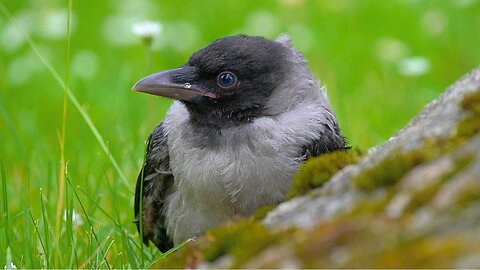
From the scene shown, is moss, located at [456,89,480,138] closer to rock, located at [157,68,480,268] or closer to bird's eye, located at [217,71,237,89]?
rock, located at [157,68,480,268]

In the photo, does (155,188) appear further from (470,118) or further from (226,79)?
(470,118)

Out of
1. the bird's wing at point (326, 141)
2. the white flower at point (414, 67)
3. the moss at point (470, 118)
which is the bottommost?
the moss at point (470, 118)

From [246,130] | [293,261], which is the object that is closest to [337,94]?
[246,130]

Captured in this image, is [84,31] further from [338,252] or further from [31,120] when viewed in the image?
[338,252]

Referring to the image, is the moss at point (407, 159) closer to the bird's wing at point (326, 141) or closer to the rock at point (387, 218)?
the rock at point (387, 218)

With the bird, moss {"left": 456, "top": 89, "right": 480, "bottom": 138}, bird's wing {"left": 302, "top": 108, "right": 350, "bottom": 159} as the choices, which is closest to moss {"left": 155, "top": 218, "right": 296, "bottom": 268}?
moss {"left": 456, "top": 89, "right": 480, "bottom": 138}

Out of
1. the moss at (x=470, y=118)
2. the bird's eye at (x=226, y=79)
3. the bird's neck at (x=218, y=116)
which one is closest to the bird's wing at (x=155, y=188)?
the bird's neck at (x=218, y=116)

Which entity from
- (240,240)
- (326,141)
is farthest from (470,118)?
(326,141)
